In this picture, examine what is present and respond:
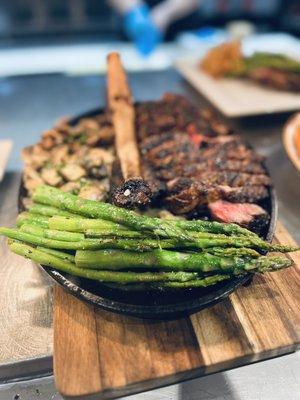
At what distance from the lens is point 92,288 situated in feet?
7.00

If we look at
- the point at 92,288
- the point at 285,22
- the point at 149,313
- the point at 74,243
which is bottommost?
the point at 149,313

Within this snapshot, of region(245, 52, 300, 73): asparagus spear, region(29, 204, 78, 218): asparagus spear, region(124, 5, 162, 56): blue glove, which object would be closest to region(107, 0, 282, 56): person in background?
region(124, 5, 162, 56): blue glove

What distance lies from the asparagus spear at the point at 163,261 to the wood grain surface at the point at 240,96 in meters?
2.53

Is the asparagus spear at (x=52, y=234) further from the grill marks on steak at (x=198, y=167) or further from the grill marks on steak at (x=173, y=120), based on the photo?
the grill marks on steak at (x=173, y=120)

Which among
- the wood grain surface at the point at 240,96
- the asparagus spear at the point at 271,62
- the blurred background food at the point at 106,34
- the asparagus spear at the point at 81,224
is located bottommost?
the asparagus spear at the point at 81,224

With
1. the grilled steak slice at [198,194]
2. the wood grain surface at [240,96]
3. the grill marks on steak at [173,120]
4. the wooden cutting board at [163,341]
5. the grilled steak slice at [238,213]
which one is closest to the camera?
the wooden cutting board at [163,341]

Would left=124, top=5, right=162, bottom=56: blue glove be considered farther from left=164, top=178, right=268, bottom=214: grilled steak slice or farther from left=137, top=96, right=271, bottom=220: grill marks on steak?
left=164, top=178, right=268, bottom=214: grilled steak slice

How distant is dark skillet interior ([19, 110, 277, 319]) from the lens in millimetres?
1957

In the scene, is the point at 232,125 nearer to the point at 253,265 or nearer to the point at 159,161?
the point at 159,161

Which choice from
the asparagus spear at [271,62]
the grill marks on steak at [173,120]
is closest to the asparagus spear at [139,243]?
the grill marks on steak at [173,120]

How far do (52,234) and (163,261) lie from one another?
67cm

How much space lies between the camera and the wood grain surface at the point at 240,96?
4.23 metres

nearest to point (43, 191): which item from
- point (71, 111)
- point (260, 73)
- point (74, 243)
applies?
point (74, 243)

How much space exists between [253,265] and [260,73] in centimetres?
360
